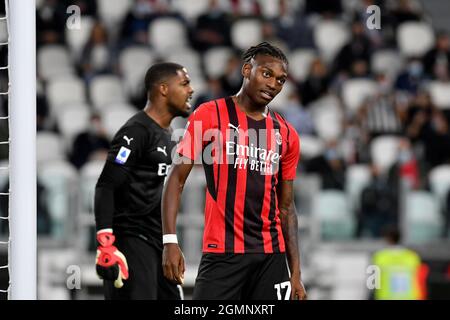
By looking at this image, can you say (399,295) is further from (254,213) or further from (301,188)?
(254,213)

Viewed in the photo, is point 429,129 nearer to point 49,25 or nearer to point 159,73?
point 49,25

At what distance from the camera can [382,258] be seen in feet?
28.5

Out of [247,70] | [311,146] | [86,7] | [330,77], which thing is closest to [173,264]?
[247,70]

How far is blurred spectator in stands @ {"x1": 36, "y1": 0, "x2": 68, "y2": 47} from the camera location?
1140 centimetres

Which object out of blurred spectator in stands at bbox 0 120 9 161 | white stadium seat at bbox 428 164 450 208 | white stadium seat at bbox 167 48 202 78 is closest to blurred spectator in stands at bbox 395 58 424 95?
white stadium seat at bbox 428 164 450 208

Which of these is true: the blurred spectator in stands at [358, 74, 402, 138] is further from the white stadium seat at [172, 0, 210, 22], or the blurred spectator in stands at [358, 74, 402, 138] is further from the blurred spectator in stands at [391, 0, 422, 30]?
the white stadium seat at [172, 0, 210, 22]

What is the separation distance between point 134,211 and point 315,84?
19.4 feet

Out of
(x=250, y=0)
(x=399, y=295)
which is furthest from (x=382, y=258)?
(x=250, y=0)

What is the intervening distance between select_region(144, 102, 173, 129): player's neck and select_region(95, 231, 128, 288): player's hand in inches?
25.5

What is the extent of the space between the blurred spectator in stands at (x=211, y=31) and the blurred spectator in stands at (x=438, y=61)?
219 cm

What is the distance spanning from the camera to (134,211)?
506cm

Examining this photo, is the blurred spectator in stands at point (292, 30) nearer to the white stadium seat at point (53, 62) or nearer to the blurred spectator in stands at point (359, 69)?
the blurred spectator in stands at point (359, 69)

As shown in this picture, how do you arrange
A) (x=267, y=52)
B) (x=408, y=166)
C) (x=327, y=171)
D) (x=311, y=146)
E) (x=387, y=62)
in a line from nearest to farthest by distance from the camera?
1. (x=267, y=52)
2. (x=327, y=171)
3. (x=408, y=166)
4. (x=311, y=146)
5. (x=387, y=62)
